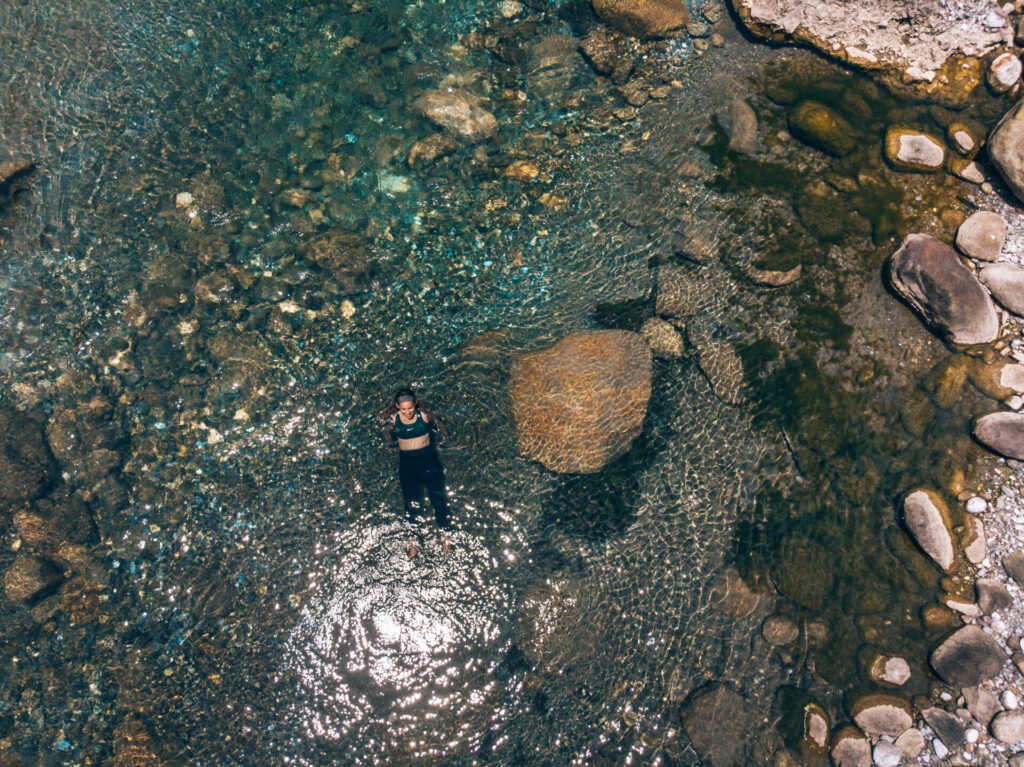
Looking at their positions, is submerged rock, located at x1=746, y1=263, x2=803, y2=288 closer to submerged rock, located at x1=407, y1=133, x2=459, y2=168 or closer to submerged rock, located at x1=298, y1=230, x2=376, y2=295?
submerged rock, located at x1=407, y1=133, x2=459, y2=168

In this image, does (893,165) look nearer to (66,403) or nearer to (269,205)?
(269,205)

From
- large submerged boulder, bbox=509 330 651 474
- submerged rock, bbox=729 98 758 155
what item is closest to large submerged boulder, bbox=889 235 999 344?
submerged rock, bbox=729 98 758 155

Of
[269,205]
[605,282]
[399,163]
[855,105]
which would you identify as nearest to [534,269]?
[605,282]

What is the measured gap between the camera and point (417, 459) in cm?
752

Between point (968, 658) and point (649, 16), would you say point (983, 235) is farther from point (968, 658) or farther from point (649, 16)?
point (649, 16)

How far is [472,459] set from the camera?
779 cm

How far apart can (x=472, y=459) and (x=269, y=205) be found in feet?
18.0

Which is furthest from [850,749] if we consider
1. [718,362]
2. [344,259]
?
[344,259]

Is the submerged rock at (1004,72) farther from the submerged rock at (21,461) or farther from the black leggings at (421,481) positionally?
the submerged rock at (21,461)

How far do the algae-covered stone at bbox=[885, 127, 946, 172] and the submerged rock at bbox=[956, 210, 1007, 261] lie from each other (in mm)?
997

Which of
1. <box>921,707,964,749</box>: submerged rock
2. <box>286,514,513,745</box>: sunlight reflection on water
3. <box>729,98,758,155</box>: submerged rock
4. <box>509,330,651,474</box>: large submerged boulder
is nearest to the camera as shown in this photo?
<box>921,707,964,749</box>: submerged rock

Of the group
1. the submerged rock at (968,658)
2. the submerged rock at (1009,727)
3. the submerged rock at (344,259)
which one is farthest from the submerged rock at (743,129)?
the submerged rock at (1009,727)

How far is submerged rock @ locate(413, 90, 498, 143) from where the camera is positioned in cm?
902

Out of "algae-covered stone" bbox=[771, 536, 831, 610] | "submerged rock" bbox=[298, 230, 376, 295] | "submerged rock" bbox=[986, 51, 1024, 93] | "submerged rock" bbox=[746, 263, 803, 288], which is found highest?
"submerged rock" bbox=[986, 51, 1024, 93]
